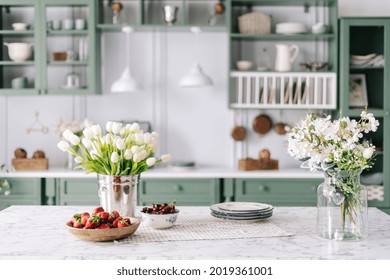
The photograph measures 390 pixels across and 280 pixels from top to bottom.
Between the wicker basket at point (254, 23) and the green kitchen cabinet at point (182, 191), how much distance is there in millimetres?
1293

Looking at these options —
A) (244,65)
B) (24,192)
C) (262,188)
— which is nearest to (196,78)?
(244,65)

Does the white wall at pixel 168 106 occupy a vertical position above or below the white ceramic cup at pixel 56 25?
below

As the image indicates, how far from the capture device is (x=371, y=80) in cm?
457

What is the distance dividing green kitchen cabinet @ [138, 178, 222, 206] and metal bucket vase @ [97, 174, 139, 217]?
1.93 meters

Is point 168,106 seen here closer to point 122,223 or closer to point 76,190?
point 76,190

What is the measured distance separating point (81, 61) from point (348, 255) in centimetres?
324

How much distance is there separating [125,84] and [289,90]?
1.36 m

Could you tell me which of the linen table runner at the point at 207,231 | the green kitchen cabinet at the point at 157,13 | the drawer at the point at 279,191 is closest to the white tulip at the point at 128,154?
the linen table runner at the point at 207,231

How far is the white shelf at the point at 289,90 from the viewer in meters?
4.62

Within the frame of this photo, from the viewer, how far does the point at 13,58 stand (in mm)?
4660

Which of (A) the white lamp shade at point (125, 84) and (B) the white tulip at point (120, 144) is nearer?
(B) the white tulip at point (120, 144)

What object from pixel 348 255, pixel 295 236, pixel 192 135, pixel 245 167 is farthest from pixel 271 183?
pixel 348 255

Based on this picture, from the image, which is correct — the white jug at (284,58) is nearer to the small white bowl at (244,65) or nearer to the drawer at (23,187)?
the small white bowl at (244,65)

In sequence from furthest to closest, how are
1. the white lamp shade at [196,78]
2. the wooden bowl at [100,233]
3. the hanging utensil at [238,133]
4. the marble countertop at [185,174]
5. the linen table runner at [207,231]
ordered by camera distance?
the hanging utensil at [238,133] → the white lamp shade at [196,78] → the marble countertop at [185,174] → the linen table runner at [207,231] → the wooden bowl at [100,233]
